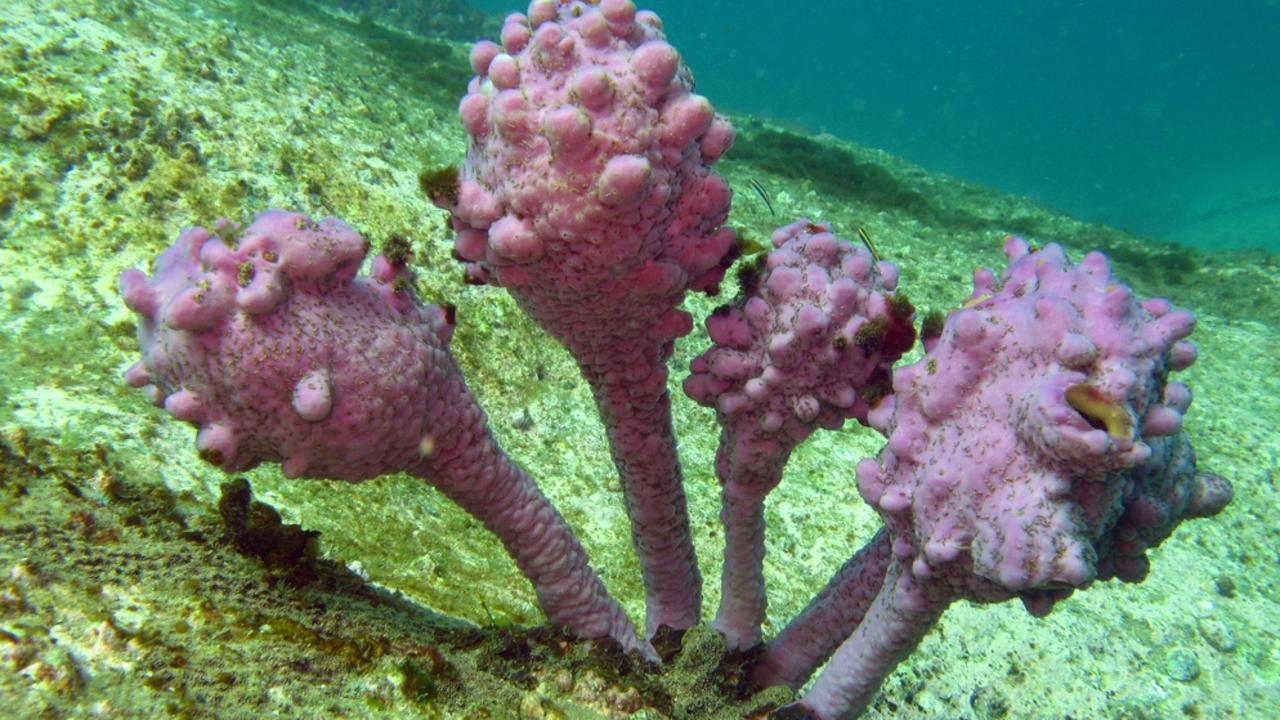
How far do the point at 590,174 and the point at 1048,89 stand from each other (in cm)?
11147

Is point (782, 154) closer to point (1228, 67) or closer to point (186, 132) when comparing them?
point (186, 132)

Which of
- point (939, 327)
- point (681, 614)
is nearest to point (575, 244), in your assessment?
point (939, 327)

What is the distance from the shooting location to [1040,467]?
1.66m

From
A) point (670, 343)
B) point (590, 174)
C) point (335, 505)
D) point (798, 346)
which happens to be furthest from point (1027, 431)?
point (335, 505)

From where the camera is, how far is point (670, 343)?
7.47ft

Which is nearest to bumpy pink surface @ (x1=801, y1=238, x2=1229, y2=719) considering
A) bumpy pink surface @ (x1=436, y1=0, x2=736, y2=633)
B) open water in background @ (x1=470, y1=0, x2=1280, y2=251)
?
bumpy pink surface @ (x1=436, y1=0, x2=736, y2=633)

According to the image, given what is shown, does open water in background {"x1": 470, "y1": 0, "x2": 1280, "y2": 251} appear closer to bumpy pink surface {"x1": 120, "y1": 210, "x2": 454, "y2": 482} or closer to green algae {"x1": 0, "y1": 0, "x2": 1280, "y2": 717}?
green algae {"x1": 0, "y1": 0, "x2": 1280, "y2": 717}

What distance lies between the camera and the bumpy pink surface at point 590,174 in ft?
5.20

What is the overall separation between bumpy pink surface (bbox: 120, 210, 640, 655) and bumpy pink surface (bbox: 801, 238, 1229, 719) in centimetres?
143

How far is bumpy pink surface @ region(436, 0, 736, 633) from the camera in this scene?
1.58m

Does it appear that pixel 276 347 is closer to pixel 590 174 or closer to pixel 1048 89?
pixel 590 174

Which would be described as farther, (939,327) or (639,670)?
(639,670)

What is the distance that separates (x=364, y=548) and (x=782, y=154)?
11.0 m

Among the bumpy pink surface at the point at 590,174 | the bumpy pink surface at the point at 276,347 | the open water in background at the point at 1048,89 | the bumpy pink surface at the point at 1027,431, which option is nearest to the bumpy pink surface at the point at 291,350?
the bumpy pink surface at the point at 276,347
